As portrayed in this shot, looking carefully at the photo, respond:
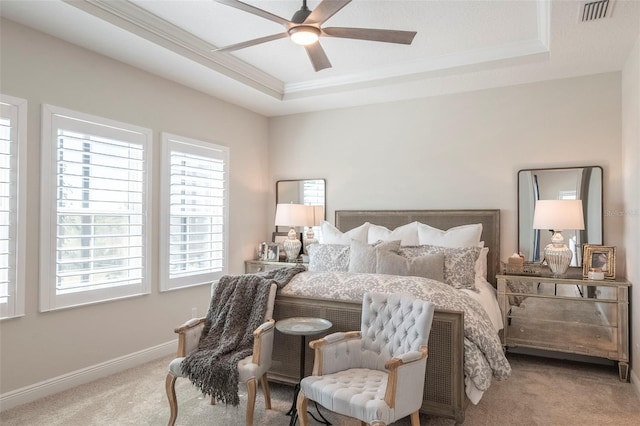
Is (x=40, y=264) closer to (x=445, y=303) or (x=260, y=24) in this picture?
(x=260, y=24)

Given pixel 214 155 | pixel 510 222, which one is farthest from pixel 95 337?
pixel 510 222

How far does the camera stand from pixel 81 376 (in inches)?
141

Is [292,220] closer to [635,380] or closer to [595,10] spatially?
[595,10]

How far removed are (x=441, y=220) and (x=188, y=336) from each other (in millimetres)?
3096

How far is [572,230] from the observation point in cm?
424

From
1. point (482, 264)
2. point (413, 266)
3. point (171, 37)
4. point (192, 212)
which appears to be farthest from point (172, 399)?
point (482, 264)

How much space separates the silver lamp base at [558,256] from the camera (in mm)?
4000

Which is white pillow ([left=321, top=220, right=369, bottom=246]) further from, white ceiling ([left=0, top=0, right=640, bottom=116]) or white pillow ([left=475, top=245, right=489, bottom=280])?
white ceiling ([left=0, top=0, right=640, bottom=116])

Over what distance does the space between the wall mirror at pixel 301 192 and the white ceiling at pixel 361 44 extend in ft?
3.77

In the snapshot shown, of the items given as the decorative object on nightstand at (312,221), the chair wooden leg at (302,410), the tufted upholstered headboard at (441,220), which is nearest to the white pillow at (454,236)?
the tufted upholstered headboard at (441,220)

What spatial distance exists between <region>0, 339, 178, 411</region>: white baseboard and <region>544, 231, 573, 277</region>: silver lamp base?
154 inches

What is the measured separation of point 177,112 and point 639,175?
4335 millimetres

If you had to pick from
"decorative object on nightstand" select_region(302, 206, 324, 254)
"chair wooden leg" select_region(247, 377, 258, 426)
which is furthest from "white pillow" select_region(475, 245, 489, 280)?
"chair wooden leg" select_region(247, 377, 258, 426)

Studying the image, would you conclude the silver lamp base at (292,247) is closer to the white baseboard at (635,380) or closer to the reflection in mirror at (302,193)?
the reflection in mirror at (302,193)
